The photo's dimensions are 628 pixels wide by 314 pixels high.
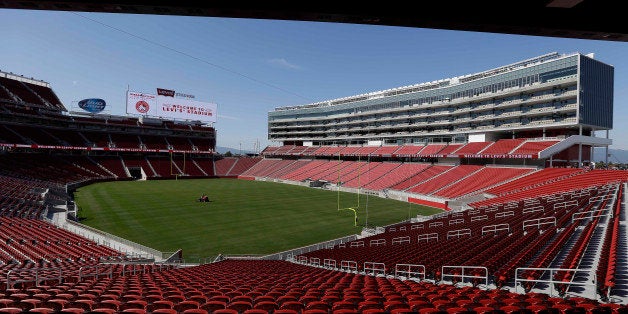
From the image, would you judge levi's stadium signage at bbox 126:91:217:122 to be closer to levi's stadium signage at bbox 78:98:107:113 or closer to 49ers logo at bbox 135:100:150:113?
49ers logo at bbox 135:100:150:113

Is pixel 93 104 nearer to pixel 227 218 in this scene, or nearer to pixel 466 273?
pixel 227 218

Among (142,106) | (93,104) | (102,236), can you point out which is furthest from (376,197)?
(93,104)

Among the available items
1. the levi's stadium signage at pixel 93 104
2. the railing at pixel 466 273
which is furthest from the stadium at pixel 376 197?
the levi's stadium signage at pixel 93 104

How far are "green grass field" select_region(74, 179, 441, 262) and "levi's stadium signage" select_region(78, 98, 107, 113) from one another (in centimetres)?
3266

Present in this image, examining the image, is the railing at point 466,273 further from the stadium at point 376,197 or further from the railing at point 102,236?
the railing at point 102,236

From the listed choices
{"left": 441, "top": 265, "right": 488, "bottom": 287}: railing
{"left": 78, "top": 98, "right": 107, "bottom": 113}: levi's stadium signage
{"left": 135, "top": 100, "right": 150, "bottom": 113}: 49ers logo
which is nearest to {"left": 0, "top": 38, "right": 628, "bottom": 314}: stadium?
{"left": 441, "top": 265, "right": 488, "bottom": 287}: railing

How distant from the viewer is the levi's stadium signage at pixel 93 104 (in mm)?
75562

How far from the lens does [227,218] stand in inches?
1325

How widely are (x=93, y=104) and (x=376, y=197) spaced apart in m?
68.7

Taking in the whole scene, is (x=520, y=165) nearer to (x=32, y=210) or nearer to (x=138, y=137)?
(x=32, y=210)

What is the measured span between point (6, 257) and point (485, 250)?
23.0m

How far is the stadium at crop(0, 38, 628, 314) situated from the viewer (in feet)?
25.2

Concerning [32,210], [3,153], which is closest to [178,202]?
[32,210]

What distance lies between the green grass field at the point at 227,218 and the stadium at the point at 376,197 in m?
1.58
